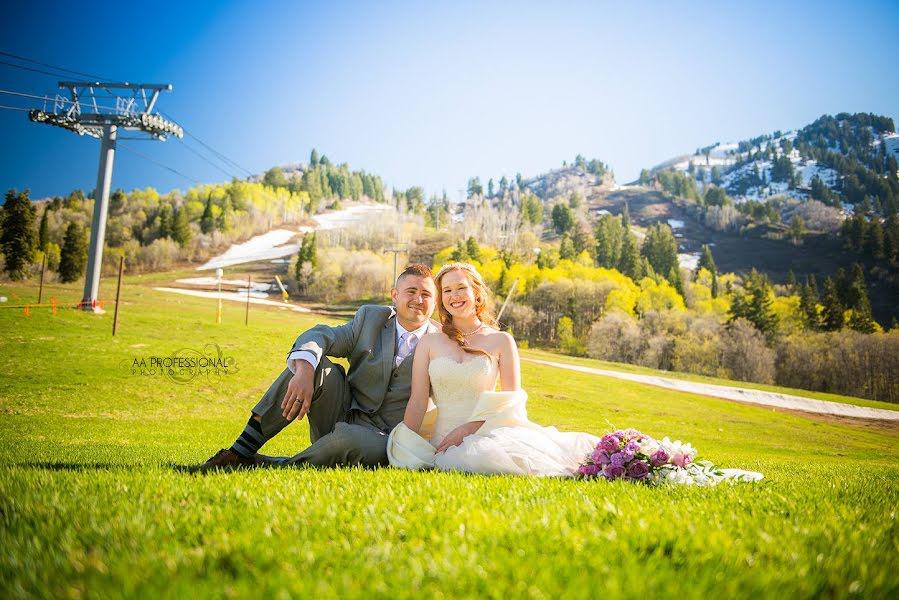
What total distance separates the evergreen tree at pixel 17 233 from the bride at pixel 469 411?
60639 mm

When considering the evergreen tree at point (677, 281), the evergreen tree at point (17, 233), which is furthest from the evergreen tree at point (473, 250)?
the evergreen tree at point (17, 233)

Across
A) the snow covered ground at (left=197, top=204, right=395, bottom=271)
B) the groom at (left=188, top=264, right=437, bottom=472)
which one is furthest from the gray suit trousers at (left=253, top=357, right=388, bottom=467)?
the snow covered ground at (left=197, top=204, right=395, bottom=271)

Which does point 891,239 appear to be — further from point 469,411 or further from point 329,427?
point 329,427

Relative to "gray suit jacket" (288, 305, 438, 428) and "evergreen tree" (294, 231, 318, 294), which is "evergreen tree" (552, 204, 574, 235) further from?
"gray suit jacket" (288, 305, 438, 428)

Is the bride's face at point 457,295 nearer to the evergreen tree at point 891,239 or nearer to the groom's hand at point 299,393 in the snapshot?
the groom's hand at point 299,393

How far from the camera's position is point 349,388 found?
6969 millimetres

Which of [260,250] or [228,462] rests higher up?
[260,250]

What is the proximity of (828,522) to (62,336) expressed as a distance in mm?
32969

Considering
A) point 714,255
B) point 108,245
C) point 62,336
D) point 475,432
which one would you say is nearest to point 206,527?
point 475,432

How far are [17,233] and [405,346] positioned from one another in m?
60.8

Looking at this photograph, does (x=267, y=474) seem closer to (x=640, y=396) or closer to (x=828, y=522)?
(x=828, y=522)

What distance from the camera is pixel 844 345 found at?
65.2 metres

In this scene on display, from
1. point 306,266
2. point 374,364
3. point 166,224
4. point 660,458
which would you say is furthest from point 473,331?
point 166,224

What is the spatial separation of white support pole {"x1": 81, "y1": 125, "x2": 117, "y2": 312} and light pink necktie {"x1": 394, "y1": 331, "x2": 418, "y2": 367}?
33312 mm
